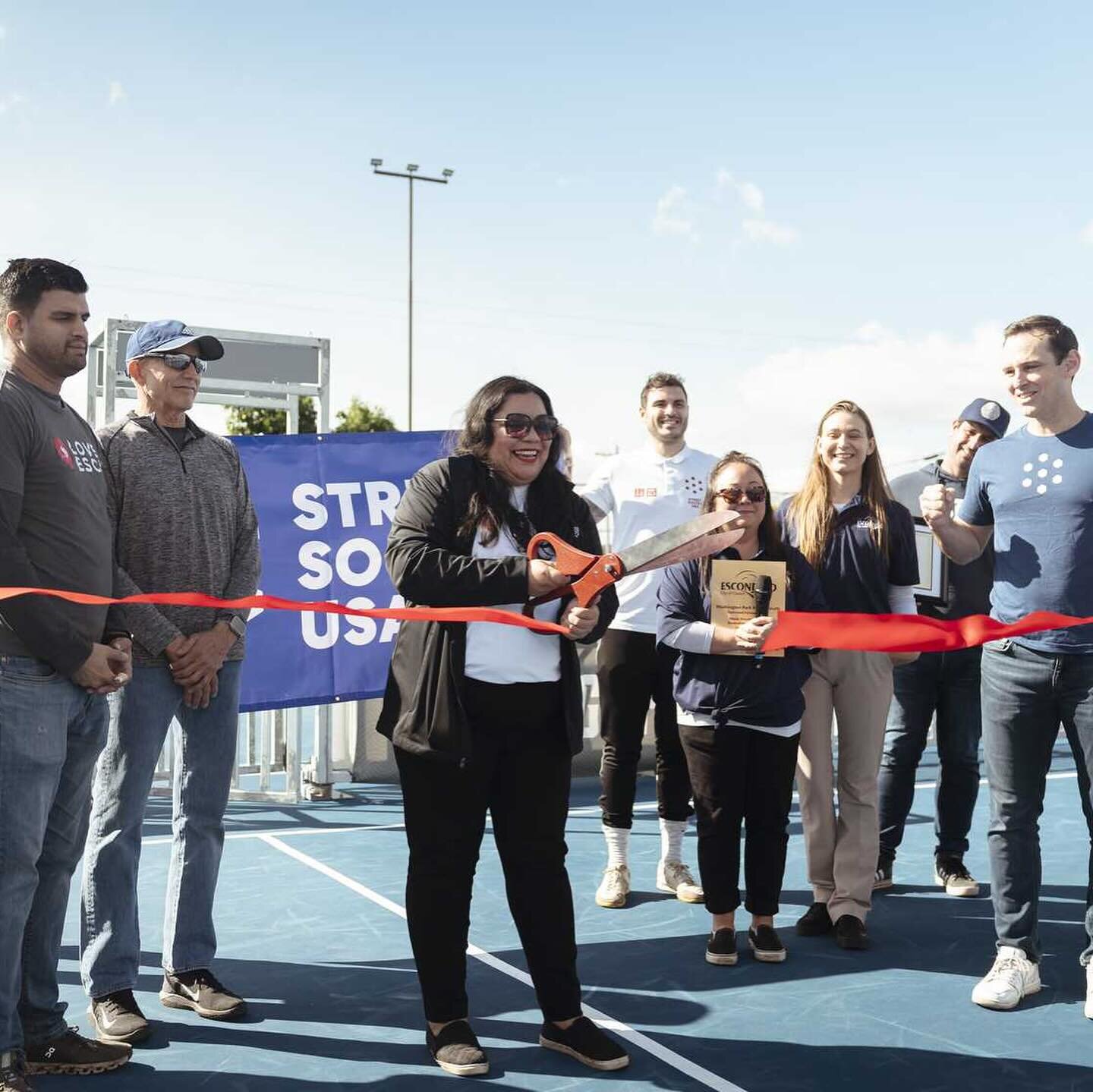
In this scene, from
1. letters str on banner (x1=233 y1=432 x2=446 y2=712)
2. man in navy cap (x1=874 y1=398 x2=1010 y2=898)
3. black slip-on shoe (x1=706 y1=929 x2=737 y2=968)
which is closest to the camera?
black slip-on shoe (x1=706 y1=929 x2=737 y2=968)

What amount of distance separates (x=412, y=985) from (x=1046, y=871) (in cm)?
331

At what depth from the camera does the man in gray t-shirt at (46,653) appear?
303cm

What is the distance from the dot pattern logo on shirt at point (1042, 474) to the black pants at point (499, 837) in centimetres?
168

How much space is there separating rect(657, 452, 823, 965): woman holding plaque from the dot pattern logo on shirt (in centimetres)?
87

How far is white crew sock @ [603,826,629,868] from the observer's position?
518 centimetres

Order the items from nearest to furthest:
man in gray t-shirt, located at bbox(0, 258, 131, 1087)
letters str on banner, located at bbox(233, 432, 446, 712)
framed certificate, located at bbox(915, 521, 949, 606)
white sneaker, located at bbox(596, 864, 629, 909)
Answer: man in gray t-shirt, located at bbox(0, 258, 131, 1087) → framed certificate, located at bbox(915, 521, 949, 606) → white sneaker, located at bbox(596, 864, 629, 909) → letters str on banner, located at bbox(233, 432, 446, 712)

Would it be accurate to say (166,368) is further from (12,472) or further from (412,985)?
(412,985)

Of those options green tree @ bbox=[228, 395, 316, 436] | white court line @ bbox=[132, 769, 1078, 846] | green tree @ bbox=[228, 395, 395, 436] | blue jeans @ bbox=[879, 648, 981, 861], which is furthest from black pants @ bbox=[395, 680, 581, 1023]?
green tree @ bbox=[228, 395, 316, 436]

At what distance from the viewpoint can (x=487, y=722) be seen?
3381 mm

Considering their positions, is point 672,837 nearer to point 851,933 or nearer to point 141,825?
point 851,933

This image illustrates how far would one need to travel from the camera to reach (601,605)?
3.43 metres

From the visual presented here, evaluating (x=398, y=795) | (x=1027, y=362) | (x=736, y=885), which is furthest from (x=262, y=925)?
(x=1027, y=362)

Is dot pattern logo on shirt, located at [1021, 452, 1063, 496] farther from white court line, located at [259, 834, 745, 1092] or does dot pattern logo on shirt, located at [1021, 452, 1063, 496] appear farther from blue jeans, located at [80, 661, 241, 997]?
blue jeans, located at [80, 661, 241, 997]

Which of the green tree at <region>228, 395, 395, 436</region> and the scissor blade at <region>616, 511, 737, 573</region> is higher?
the green tree at <region>228, 395, 395, 436</region>
